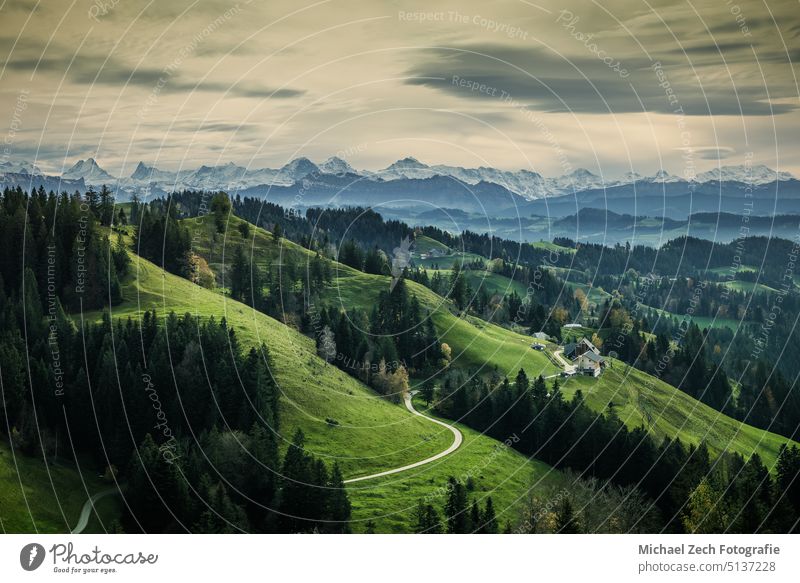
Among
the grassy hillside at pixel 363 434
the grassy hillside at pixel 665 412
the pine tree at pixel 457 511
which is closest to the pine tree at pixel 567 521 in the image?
the pine tree at pixel 457 511

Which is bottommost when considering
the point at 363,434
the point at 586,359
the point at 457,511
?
the point at 457,511

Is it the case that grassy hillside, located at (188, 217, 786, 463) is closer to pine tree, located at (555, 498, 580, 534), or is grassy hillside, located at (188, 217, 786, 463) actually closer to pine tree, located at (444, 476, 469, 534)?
pine tree, located at (444, 476, 469, 534)

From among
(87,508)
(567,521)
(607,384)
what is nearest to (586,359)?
(607,384)

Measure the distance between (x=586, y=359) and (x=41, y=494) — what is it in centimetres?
7644

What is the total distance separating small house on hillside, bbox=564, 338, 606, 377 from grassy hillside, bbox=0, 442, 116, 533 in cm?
6988

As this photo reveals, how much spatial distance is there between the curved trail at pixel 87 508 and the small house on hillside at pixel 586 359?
6879 centimetres

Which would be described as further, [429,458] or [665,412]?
[665,412]

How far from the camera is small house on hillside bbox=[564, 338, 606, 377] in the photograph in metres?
115

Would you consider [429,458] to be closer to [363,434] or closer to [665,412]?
[363,434]

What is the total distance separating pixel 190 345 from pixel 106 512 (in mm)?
18031

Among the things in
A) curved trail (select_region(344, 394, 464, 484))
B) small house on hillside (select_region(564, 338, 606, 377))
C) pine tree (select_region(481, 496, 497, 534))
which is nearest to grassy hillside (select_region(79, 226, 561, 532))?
curved trail (select_region(344, 394, 464, 484))

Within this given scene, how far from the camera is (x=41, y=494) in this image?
2382 inches

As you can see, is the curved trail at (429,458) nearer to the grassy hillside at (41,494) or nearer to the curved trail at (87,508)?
the curved trail at (87,508)
